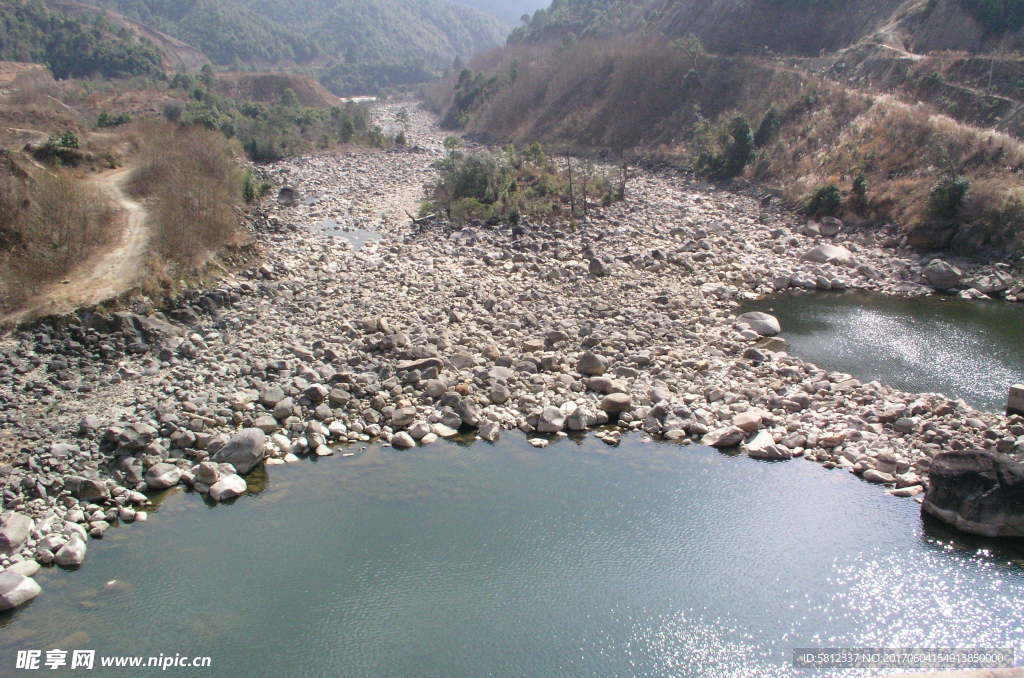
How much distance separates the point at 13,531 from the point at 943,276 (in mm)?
30049

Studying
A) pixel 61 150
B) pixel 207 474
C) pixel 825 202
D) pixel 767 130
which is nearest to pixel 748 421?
pixel 207 474

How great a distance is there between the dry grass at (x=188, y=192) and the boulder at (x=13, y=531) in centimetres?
1206

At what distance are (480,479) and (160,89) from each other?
70.0 metres

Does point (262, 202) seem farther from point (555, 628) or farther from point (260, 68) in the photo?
point (260, 68)

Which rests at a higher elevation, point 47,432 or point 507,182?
point 507,182

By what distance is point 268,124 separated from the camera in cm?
5797

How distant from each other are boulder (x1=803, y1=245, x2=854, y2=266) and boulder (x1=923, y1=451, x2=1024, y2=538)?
16975 mm

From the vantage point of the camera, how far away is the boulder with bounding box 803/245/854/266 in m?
29.9

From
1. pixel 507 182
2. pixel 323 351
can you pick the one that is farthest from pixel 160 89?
pixel 323 351

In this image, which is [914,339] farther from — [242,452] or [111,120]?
[111,120]

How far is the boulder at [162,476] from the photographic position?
1497 cm

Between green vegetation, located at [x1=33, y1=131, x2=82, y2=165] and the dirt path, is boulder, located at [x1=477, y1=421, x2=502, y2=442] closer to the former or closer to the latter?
the dirt path

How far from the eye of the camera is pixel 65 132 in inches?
1405

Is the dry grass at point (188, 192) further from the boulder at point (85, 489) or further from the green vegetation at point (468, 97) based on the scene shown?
the green vegetation at point (468, 97)
